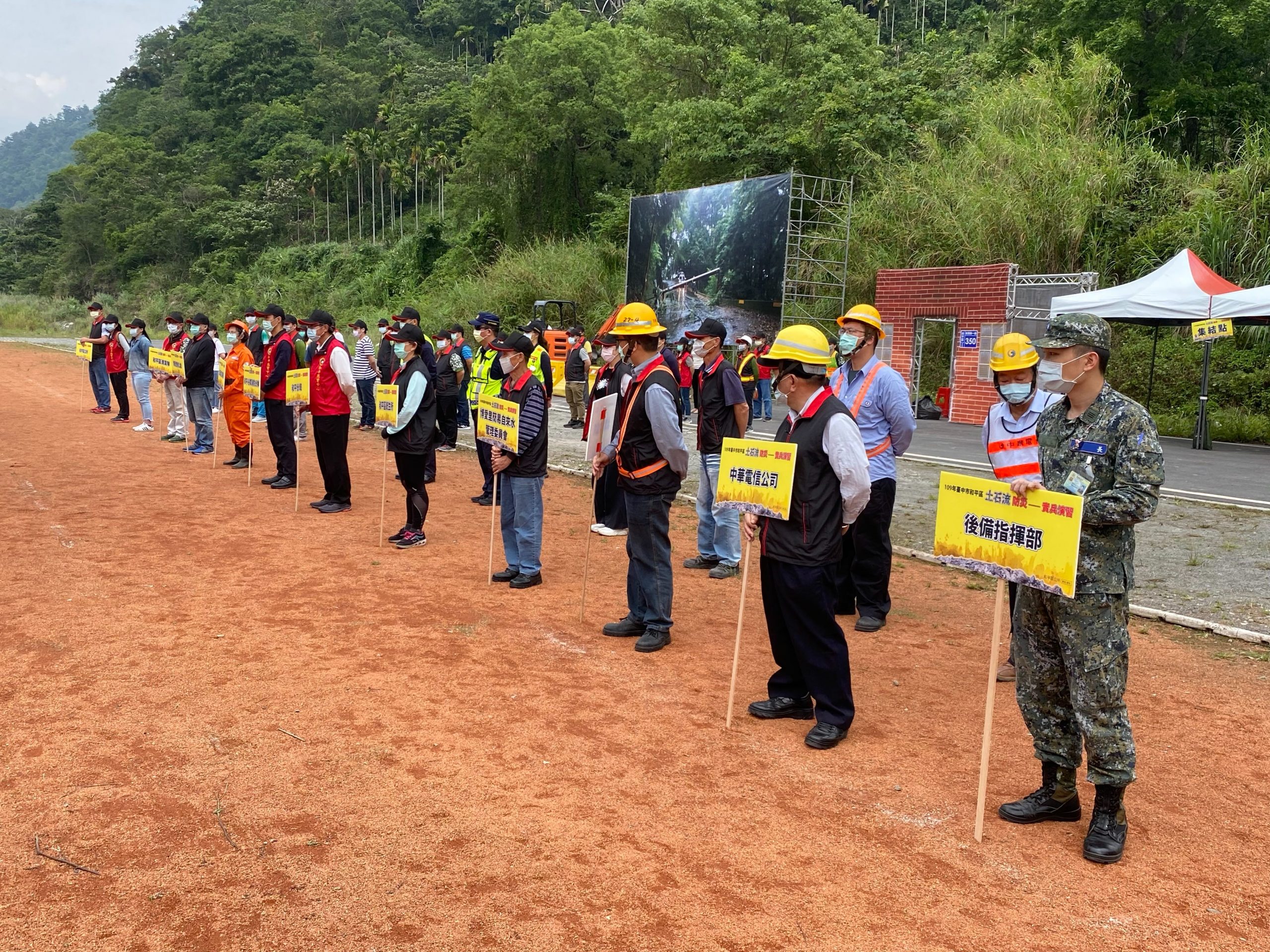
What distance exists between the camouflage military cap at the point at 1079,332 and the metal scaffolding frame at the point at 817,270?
22.4 metres

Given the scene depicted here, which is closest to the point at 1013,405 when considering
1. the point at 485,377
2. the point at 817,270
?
the point at 485,377

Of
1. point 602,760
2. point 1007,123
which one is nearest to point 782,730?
point 602,760

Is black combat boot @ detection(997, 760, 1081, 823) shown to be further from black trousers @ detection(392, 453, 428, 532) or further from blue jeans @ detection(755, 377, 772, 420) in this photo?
blue jeans @ detection(755, 377, 772, 420)

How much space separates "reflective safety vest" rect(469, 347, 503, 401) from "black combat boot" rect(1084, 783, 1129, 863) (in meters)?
5.28

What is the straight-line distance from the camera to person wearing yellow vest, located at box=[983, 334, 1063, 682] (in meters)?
5.65

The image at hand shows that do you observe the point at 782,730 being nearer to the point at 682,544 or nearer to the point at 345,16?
the point at 682,544

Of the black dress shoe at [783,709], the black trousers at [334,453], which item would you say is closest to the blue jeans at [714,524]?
the black dress shoe at [783,709]

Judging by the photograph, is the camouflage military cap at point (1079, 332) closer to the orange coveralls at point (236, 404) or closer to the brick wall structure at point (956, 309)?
the orange coveralls at point (236, 404)

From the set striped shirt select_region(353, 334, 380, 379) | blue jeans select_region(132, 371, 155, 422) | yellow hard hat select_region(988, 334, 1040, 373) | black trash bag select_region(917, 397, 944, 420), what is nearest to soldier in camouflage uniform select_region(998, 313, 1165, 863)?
yellow hard hat select_region(988, 334, 1040, 373)

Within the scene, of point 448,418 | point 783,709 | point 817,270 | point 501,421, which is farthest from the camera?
point 817,270

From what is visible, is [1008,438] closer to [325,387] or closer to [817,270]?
[325,387]

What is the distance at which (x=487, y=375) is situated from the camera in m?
9.12

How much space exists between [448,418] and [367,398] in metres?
3.56

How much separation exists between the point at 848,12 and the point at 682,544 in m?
33.7
